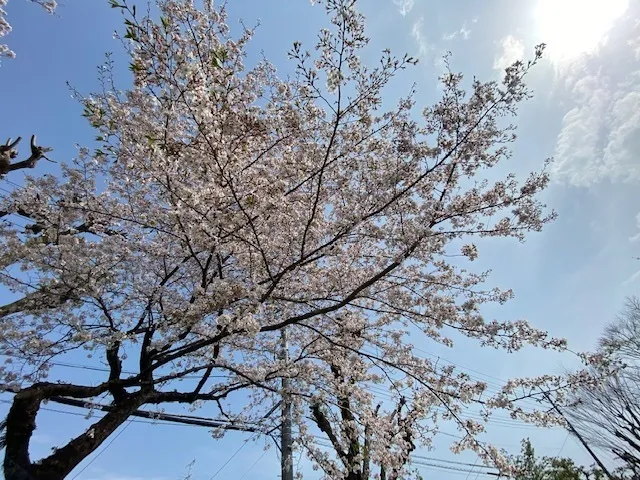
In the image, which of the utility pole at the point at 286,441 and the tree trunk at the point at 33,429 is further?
the utility pole at the point at 286,441

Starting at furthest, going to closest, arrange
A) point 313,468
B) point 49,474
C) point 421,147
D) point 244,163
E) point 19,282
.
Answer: point 313,468 → point 19,282 → point 421,147 → point 244,163 → point 49,474

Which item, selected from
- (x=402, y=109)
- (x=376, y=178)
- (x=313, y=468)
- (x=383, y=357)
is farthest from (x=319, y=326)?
(x=402, y=109)

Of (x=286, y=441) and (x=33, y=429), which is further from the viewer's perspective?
(x=286, y=441)

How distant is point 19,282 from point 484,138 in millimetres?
6503

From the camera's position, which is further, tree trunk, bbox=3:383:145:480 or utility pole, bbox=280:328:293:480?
utility pole, bbox=280:328:293:480

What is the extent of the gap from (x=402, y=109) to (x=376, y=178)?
964 mm

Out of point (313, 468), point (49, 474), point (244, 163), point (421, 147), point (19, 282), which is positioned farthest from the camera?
point (313, 468)

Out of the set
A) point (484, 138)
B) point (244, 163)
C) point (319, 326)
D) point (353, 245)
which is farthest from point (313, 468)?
point (484, 138)

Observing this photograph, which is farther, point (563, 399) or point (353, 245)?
point (353, 245)

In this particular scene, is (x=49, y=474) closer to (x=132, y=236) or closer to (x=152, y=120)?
(x=132, y=236)

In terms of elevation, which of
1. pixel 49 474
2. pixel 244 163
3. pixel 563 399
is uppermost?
pixel 244 163

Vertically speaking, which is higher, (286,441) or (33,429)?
(286,441)

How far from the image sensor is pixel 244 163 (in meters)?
4.45

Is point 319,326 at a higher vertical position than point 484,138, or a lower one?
lower
